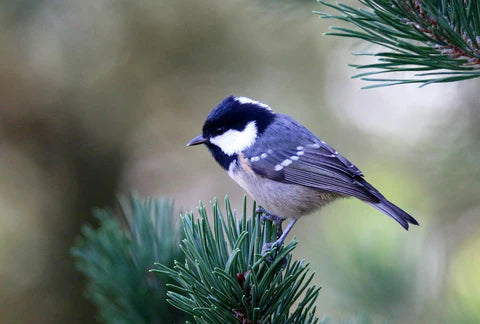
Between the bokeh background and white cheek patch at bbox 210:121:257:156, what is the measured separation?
0.32m

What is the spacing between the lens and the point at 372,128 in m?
2.21

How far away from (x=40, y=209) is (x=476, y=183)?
1.38m

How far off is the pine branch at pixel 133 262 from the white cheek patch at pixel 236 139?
0.50m

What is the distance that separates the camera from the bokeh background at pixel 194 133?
1.21 meters

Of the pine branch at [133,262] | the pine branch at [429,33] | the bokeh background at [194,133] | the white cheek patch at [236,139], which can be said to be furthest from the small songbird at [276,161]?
the pine branch at [429,33]

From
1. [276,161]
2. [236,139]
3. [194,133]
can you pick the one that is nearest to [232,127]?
[236,139]

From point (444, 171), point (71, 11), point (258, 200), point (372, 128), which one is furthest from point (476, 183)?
point (71, 11)

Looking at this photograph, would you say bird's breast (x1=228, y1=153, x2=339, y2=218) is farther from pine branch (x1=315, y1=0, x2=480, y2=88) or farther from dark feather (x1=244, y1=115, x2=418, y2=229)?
pine branch (x1=315, y1=0, x2=480, y2=88)

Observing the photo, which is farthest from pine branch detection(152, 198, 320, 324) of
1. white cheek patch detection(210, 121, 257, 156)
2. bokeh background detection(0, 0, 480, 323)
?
white cheek patch detection(210, 121, 257, 156)

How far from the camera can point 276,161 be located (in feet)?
4.85

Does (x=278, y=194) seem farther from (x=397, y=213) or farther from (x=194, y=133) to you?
(x=194, y=133)

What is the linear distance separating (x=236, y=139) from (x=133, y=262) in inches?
25.2

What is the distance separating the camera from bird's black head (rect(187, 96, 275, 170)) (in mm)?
1421

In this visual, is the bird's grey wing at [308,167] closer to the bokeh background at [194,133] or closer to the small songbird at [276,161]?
the small songbird at [276,161]
